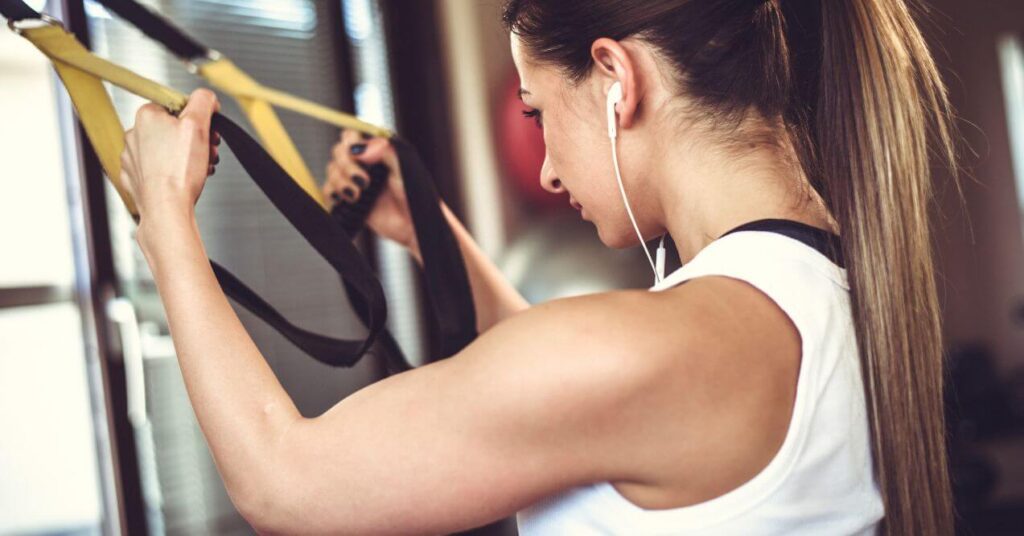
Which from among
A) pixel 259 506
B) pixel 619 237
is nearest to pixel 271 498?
pixel 259 506

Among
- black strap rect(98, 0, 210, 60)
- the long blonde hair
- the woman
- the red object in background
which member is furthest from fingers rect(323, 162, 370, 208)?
the red object in background

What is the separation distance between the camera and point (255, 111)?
114 cm

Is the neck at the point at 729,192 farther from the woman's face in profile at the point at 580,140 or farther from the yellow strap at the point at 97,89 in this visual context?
the yellow strap at the point at 97,89

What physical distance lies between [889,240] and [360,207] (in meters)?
0.73

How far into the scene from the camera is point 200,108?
0.85m

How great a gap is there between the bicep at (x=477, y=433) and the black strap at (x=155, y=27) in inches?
23.9

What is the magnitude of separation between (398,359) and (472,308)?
116 mm

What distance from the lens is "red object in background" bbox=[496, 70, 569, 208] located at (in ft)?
8.84

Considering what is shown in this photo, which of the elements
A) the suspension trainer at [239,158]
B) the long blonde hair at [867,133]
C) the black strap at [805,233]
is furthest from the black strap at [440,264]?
the black strap at [805,233]

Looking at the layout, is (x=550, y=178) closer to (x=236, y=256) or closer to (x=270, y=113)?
(x=270, y=113)

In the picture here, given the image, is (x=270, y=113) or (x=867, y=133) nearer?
(x=867, y=133)

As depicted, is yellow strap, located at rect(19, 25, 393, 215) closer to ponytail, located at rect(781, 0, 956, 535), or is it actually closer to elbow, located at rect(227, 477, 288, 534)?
elbow, located at rect(227, 477, 288, 534)

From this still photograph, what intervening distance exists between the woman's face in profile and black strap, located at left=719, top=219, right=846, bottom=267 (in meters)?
0.15

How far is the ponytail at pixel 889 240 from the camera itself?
2.43ft
